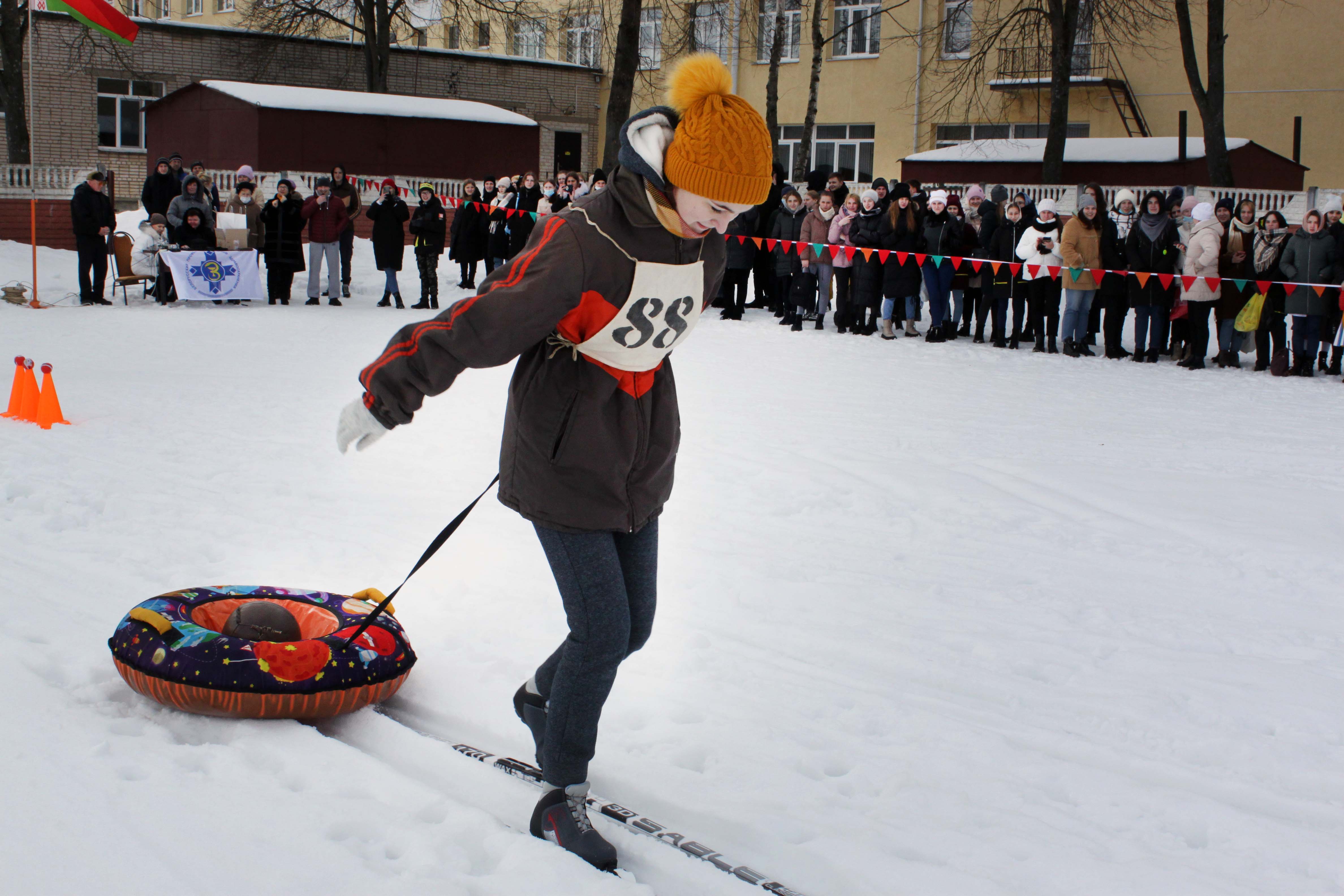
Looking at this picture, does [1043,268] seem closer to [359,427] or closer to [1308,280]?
[1308,280]

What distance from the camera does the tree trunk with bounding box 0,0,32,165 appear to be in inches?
975

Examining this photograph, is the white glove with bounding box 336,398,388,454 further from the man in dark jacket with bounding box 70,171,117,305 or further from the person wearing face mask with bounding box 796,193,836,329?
the man in dark jacket with bounding box 70,171,117,305

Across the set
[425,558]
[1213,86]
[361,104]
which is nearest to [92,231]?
[361,104]

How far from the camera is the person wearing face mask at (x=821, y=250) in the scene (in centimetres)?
1470

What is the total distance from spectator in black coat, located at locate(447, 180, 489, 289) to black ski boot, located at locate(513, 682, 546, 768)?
1505 cm

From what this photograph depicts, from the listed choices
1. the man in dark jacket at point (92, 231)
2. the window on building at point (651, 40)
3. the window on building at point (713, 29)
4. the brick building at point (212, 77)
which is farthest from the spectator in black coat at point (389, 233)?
the window on building at point (651, 40)

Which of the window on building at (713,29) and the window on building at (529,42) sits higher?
the window on building at (529,42)

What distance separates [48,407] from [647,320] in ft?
21.2

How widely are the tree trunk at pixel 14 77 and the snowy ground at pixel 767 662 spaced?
1952 centimetres

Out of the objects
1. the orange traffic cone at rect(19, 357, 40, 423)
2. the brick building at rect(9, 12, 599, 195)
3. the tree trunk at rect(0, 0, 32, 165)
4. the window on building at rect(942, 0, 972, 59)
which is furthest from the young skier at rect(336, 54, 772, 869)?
the window on building at rect(942, 0, 972, 59)

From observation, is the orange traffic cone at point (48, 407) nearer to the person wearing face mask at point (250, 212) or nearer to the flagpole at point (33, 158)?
the flagpole at point (33, 158)

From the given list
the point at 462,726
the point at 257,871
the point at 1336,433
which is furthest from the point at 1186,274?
the point at 257,871

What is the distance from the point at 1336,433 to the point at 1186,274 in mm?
3838

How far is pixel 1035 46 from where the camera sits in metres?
29.5
